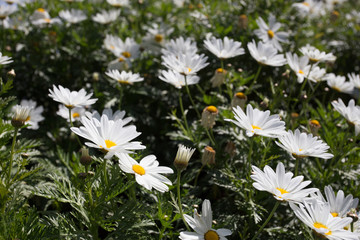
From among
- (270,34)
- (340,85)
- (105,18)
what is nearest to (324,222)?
(340,85)

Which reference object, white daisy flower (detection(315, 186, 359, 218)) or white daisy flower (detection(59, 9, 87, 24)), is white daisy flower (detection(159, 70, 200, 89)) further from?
white daisy flower (detection(59, 9, 87, 24))

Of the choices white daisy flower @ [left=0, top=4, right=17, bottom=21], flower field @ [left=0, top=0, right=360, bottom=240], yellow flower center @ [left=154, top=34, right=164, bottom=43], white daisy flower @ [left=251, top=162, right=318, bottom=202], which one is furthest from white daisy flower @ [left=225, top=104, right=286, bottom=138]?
white daisy flower @ [left=0, top=4, right=17, bottom=21]

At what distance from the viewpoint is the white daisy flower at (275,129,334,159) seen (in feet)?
5.27

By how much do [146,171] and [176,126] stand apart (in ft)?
2.96

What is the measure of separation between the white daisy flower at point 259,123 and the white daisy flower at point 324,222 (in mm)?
317

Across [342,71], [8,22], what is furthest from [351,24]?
[8,22]

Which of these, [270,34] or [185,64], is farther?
[270,34]

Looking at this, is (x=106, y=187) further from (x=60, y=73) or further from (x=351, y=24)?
(x=351, y=24)

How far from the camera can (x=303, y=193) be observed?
1452 mm

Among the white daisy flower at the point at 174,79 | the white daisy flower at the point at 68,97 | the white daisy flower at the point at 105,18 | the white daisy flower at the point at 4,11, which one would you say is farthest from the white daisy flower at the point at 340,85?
the white daisy flower at the point at 4,11

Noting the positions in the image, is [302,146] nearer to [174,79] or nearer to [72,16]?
[174,79]

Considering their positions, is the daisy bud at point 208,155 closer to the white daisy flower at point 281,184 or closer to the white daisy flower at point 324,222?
the white daisy flower at point 281,184

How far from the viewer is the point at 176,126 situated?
2424mm

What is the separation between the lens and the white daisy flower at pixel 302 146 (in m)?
1.61
